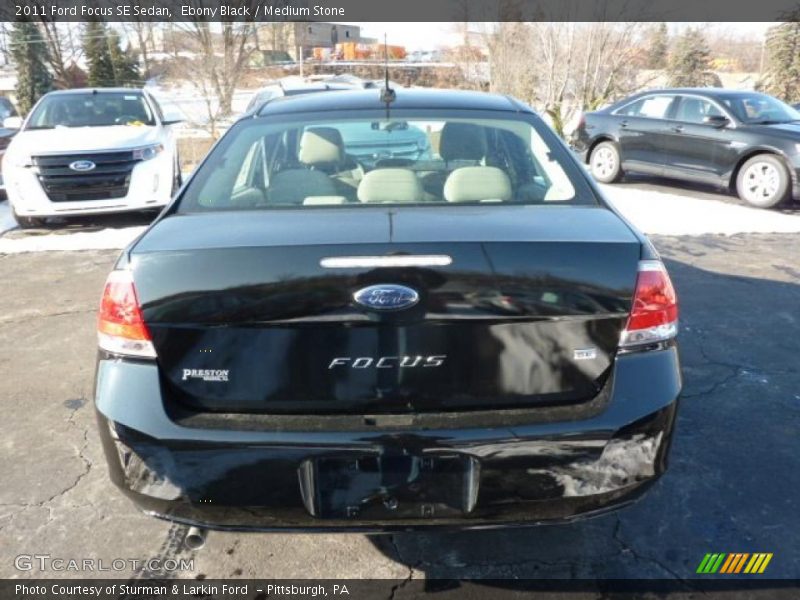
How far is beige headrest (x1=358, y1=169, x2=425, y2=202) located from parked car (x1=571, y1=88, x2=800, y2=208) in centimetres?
796

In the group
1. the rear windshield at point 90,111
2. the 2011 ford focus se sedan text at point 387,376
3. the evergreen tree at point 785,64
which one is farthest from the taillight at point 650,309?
the evergreen tree at point 785,64

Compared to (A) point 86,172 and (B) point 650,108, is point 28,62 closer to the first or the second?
(A) point 86,172

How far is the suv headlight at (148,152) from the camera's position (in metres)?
7.75

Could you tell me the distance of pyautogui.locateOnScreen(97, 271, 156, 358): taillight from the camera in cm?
199

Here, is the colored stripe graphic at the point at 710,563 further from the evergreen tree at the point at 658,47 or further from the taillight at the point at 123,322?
the evergreen tree at the point at 658,47

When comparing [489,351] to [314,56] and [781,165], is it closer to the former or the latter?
[781,165]

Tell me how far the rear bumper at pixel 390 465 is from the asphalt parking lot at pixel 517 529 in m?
0.37

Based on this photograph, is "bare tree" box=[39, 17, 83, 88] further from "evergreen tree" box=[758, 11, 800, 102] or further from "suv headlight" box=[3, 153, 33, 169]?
"evergreen tree" box=[758, 11, 800, 102]

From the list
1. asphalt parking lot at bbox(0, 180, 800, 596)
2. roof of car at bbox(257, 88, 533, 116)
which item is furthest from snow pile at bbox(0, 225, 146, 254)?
roof of car at bbox(257, 88, 533, 116)

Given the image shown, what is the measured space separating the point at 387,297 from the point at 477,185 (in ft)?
3.01

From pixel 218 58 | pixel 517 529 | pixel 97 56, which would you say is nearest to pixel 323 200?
pixel 517 529

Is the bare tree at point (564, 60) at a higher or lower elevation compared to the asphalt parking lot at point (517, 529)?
higher

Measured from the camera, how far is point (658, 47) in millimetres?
25031

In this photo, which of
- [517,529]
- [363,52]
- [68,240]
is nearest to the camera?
[517,529]
